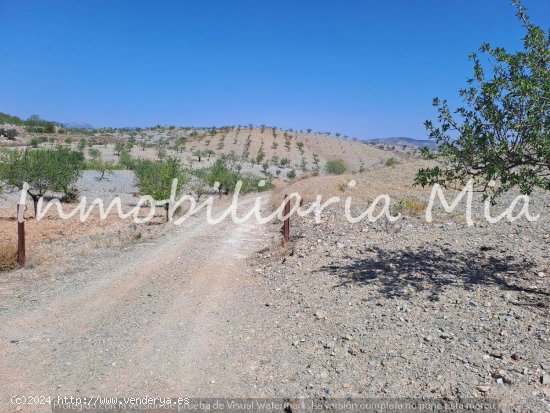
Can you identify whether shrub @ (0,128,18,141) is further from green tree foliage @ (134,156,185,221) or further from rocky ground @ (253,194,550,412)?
rocky ground @ (253,194,550,412)

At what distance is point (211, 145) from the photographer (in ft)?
224

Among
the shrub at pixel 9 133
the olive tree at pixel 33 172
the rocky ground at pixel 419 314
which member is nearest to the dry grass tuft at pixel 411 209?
the rocky ground at pixel 419 314

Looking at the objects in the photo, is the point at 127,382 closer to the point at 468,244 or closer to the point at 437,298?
the point at 437,298

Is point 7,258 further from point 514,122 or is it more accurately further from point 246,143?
point 246,143

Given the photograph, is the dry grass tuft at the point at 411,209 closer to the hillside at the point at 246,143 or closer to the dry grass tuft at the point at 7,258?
the dry grass tuft at the point at 7,258

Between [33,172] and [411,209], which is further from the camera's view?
[33,172]

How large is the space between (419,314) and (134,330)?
4.20 metres

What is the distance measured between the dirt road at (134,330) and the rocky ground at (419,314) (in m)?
0.74

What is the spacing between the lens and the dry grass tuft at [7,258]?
9.31 meters

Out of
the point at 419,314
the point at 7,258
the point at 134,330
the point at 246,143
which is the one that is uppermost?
the point at 246,143

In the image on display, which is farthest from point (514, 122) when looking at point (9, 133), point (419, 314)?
point (9, 133)

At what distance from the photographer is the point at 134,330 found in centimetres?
616

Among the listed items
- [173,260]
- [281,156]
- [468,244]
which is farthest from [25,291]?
[281,156]

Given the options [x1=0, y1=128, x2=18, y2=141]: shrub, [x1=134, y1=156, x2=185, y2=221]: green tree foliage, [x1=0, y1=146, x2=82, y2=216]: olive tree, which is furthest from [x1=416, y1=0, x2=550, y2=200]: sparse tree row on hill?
[x1=0, y1=128, x2=18, y2=141]: shrub
